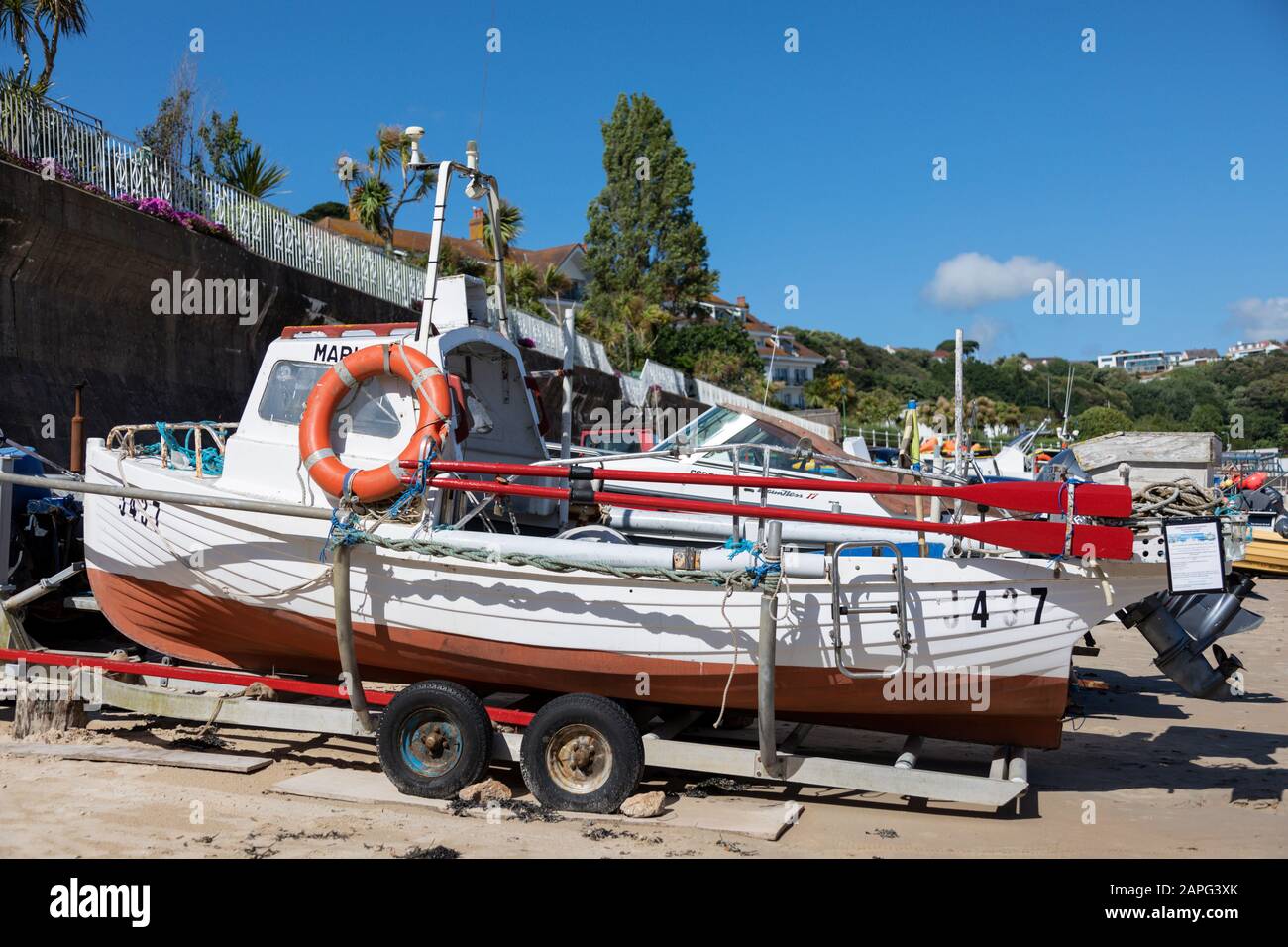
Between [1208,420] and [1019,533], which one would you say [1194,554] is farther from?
[1208,420]

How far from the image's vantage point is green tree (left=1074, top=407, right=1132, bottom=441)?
53.1 meters

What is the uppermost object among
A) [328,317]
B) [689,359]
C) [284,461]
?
[689,359]

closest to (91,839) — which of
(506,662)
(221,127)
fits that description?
(506,662)

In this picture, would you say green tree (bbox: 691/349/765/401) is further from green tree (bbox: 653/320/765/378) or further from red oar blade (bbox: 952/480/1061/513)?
red oar blade (bbox: 952/480/1061/513)

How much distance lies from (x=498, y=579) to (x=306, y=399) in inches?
84.8

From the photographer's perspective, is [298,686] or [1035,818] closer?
[1035,818]

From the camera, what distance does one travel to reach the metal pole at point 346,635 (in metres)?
6.25

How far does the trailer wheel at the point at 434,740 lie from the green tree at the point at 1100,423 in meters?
51.4

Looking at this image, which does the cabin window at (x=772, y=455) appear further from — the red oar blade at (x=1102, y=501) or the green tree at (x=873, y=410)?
the green tree at (x=873, y=410)

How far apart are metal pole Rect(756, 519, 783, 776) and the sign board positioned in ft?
6.54

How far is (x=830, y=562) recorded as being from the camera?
18.7ft

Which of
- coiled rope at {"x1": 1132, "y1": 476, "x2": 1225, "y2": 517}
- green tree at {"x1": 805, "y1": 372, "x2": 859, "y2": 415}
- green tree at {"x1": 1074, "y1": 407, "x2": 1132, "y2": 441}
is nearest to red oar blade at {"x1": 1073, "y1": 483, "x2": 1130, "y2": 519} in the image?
coiled rope at {"x1": 1132, "y1": 476, "x2": 1225, "y2": 517}
